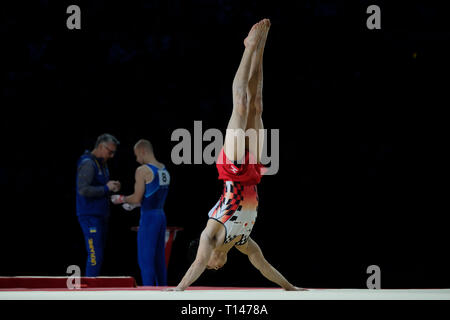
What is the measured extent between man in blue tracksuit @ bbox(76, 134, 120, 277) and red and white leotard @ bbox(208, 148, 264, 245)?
2.16 m

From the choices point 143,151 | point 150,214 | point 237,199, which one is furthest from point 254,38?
point 150,214

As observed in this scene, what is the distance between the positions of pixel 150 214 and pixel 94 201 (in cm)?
52

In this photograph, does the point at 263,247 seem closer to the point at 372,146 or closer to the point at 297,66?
the point at 372,146

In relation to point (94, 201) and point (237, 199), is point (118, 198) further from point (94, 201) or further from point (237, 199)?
point (237, 199)

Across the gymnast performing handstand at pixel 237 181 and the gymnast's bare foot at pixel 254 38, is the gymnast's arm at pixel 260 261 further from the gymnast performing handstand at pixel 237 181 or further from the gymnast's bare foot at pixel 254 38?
the gymnast's bare foot at pixel 254 38

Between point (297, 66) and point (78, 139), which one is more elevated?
point (297, 66)

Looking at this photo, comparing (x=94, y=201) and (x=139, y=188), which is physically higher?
(x=139, y=188)

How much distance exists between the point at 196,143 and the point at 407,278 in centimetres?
244

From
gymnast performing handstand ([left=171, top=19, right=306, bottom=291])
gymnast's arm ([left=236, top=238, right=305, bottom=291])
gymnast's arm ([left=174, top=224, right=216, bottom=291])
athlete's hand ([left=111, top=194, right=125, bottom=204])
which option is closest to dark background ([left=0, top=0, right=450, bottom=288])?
athlete's hand ([left=111, top=194, right=125, bottom=204])

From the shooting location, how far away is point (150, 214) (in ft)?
18.3
